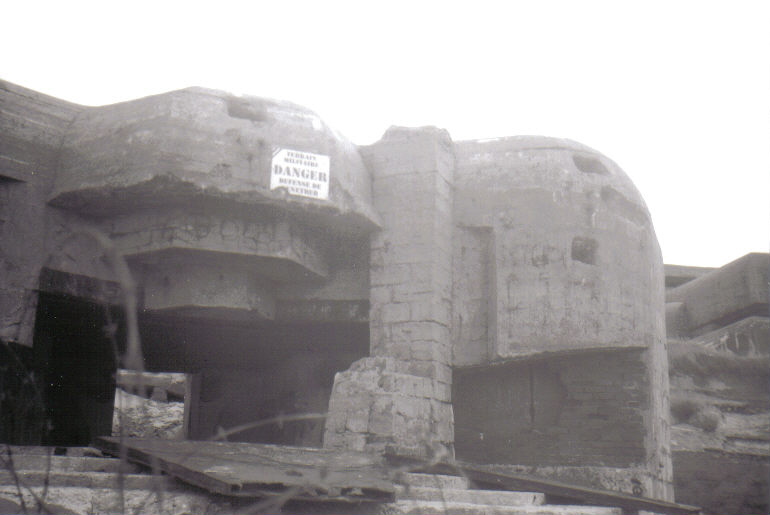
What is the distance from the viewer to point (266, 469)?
14.6 ft

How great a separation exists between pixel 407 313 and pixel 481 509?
2.48m

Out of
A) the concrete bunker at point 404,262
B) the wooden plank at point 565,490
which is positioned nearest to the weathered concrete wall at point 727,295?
the concrete bunker at point 404,262

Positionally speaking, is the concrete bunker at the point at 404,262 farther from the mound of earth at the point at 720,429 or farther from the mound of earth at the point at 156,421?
the mound of earth at the point at 156,421

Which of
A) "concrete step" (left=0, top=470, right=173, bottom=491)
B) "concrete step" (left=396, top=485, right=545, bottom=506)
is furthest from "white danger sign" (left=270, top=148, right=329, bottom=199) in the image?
"concrete step" (left=0, top=470, right=173, bottom=491)

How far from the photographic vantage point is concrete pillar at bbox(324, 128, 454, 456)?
6363mm

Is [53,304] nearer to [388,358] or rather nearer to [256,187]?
[256,187]

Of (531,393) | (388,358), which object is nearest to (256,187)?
(388,358)

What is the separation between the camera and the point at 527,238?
7.21 meters

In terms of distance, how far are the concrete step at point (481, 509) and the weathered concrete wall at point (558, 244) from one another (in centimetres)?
192

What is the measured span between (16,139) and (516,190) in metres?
4.22

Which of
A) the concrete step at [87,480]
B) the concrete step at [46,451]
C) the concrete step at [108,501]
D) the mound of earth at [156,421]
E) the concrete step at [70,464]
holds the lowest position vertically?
the concrete step at [108,501]

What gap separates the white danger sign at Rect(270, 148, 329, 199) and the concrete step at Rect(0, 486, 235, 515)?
298cm

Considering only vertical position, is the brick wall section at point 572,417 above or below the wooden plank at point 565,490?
above

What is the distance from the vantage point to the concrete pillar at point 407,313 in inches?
251
